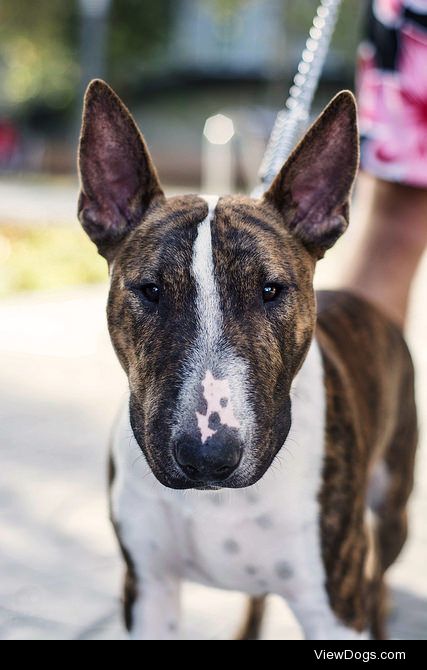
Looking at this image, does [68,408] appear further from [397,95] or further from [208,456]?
[208,456]

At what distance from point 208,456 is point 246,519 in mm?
541

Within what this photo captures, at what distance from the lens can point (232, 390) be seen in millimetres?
2031

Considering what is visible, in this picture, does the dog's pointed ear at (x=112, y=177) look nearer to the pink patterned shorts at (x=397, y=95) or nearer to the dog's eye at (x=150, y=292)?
the dog's eye at (x=150, y=292)

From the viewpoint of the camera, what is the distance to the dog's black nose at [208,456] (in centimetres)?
197

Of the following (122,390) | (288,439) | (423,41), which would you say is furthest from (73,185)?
(288,439)

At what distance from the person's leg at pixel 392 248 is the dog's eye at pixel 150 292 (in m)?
1.49

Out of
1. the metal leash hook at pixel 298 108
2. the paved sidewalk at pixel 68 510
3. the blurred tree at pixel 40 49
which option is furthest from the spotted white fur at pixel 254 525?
the blurred tree at pixel 40 49

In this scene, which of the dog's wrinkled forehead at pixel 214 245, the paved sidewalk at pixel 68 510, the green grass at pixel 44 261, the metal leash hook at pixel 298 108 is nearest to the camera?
the dog's wrinkled forehead at pixel 214 245

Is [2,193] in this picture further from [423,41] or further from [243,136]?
[423,41]

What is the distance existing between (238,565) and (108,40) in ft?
101

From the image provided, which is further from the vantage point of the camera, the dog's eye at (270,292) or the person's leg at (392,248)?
the person's leg at (392,248)

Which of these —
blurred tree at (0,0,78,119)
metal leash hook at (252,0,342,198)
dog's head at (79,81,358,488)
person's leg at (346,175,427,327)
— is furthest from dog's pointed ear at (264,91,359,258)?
blurred tree at (0,0,78,119)

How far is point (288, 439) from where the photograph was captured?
2486mm

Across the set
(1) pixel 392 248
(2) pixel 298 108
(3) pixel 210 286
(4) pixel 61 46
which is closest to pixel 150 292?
(3) pixel 210 286
